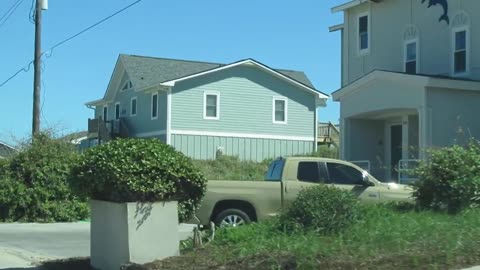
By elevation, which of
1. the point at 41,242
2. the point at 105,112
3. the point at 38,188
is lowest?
the point at 41,242

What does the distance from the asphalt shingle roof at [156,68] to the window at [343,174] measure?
27134mm

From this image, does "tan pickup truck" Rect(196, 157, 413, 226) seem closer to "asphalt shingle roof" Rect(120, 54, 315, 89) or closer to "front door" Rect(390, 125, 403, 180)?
"front door" Rect(390, 125, 403, 180)

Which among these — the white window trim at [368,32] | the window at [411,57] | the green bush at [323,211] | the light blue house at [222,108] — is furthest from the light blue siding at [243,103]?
Result: the green bush at [323,211]

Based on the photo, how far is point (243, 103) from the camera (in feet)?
134

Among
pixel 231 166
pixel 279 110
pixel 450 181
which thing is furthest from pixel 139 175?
pixel 279 110

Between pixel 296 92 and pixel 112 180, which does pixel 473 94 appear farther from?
pixel 296 92

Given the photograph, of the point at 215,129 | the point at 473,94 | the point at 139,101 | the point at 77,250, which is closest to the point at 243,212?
the point at 77,250

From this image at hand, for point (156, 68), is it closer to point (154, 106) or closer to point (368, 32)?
point (154, 106)

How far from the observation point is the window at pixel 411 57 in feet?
80.1

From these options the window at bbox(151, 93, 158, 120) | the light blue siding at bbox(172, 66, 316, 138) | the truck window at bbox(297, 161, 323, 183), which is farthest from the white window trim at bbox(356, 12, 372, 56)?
the window at bbox(151, 93, 158, 120)

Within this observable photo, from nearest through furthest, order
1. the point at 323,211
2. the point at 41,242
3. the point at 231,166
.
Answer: the point at 323,211 < the point at 41,242 < the point at 231,166

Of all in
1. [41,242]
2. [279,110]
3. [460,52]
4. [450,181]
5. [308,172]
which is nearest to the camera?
[450,181]

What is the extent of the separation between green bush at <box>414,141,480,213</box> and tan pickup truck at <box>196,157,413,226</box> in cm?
222

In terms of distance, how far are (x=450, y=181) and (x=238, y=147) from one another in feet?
98.1
